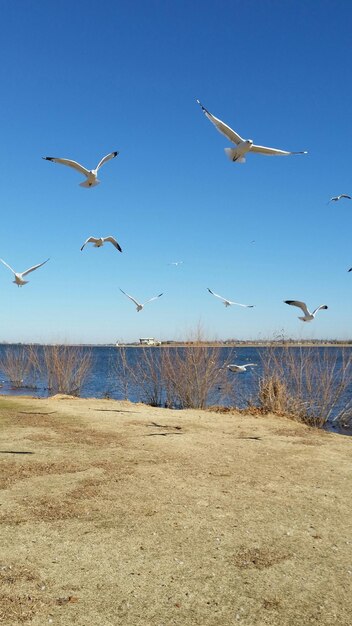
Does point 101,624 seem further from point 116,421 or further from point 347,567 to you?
point 116,421

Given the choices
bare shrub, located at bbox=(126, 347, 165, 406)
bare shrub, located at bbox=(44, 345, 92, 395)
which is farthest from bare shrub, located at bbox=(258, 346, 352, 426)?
bare shrub, located at bbox=(44, 345, 92, 395)

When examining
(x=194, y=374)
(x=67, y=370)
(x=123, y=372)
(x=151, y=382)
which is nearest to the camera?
(x=194, y=374)

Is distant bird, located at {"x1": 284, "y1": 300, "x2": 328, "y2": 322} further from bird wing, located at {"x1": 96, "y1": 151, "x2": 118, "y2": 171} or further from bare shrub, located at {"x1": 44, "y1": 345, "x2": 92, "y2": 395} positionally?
bare shrub, located at {"x1": 44, "y1": 345, "x2": 92, "y2": 395}

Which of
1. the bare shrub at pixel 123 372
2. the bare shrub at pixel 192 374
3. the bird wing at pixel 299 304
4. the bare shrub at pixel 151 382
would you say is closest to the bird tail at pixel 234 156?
the bird wing at pixel 299 304

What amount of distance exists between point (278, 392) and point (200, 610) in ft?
44.1

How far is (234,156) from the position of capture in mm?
9758

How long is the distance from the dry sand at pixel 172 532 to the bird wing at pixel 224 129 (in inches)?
226

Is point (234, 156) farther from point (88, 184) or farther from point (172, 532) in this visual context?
point (172, 532)

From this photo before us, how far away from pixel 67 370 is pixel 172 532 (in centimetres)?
2131

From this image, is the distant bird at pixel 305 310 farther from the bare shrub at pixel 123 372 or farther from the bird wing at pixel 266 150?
the bare shrub at pixel 123 372

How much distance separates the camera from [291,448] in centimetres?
1107

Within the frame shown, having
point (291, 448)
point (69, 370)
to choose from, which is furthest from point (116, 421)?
point (69, 370)

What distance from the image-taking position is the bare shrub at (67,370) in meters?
26.3

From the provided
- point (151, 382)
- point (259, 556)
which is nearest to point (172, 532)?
point (259, 556)
